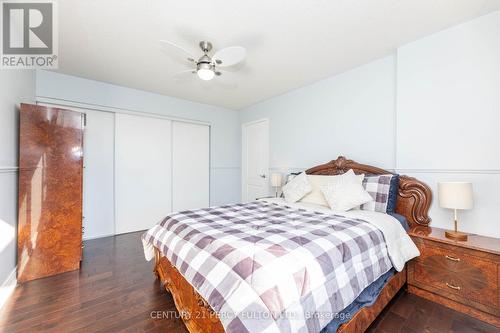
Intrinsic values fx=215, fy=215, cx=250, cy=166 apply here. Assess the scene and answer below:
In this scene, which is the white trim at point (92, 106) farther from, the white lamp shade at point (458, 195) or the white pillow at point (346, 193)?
the white lamp shade at point (458, 195)

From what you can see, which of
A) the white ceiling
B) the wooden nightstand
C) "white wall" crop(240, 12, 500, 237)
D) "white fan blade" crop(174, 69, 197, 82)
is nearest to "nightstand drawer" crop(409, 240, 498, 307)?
the wooden nightstand

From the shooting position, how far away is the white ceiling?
1.84 m

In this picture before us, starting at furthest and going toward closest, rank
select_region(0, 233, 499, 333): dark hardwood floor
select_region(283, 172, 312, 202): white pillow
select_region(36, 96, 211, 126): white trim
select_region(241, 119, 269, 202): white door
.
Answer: select_region(241, 119, 269, 202): white door < select_region(36, 96, 211, 126): white trim < select_region(283, 172, 312, 202): white pillow < select_region(0, 233, 499, 333): dark hardwood floor

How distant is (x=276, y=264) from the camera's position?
3.61 ft

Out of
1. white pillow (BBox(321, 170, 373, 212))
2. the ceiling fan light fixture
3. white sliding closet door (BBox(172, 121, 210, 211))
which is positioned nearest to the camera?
the ceiling fan light fixture

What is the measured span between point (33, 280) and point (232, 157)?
368cm

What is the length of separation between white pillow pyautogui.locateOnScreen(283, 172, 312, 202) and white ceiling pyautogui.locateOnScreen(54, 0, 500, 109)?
1562 mm

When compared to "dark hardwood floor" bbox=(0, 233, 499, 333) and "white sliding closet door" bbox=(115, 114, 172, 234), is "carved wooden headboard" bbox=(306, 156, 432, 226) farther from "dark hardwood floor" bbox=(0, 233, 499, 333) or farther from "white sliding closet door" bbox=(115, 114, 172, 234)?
"white sliding closet door" bbox=(115, 114, 172, 234)

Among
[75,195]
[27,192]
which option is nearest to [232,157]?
[75,195]

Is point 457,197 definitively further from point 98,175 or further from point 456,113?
point 98,175

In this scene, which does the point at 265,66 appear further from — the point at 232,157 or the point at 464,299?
the point at 464,299

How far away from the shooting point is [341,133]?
3.14m

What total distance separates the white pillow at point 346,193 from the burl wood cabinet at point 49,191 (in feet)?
9.44

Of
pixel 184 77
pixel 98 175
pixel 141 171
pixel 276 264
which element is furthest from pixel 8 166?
pixel 276 264
